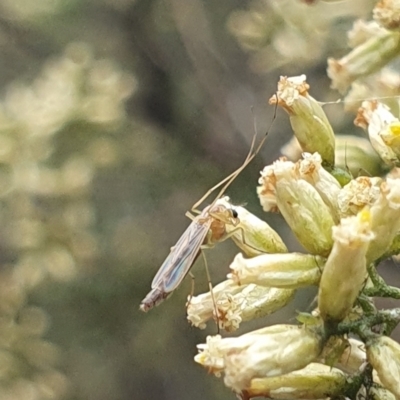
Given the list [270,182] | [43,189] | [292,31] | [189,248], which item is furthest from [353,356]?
[43,189]

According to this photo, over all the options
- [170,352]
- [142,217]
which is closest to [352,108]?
[142,217]

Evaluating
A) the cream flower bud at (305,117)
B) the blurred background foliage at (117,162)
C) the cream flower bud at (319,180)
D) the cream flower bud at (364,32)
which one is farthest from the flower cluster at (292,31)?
the cream flower bud at (319,180)

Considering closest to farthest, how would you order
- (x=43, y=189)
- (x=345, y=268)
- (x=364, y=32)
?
(x=345, y=268) < (x=364, y=32) < (x=43, y=189)

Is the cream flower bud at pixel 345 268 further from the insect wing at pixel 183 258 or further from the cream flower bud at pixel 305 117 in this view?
the insect wing at pixel 183 258

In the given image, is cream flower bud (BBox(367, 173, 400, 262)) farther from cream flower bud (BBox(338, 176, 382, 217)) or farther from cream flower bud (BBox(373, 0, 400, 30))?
cream flower bud (BBox(373, 0, 400, 30))

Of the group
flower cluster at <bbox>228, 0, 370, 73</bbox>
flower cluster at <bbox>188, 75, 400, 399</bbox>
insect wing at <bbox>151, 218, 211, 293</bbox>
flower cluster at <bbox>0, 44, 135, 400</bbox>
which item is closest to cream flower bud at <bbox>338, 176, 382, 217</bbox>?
flower cluster at <bbox>188, 75, 400, 399</bbox>

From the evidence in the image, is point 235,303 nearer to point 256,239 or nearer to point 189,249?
point 256,239

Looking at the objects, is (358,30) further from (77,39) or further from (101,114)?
(77,39)
